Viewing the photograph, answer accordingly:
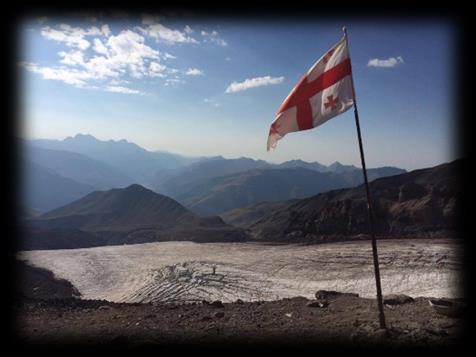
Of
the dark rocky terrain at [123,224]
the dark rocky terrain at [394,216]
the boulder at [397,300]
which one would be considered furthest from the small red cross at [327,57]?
the dark rocky terrain at [123,224]

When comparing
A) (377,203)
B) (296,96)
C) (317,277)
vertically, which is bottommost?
(317,277)

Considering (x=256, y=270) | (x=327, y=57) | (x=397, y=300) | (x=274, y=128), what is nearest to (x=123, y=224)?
(x=256, y=270)

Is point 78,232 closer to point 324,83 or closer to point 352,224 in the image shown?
point 352,224

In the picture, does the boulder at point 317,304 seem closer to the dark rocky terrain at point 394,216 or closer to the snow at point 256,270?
the snow at point 256,270

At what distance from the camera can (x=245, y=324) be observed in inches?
340

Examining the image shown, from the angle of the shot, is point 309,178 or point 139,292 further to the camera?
point 309,178

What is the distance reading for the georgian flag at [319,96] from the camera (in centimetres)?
655

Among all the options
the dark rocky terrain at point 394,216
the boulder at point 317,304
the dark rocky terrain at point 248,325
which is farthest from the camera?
the dark rocky terrain at point 394,216

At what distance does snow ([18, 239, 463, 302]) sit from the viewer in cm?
1762

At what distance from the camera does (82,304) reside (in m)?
12.1

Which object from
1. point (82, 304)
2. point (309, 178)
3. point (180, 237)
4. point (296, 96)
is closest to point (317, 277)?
point (82, 304)

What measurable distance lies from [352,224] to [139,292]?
2260 centimetres

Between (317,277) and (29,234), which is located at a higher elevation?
(29,234)

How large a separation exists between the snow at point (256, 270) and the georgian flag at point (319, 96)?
1152 cm
